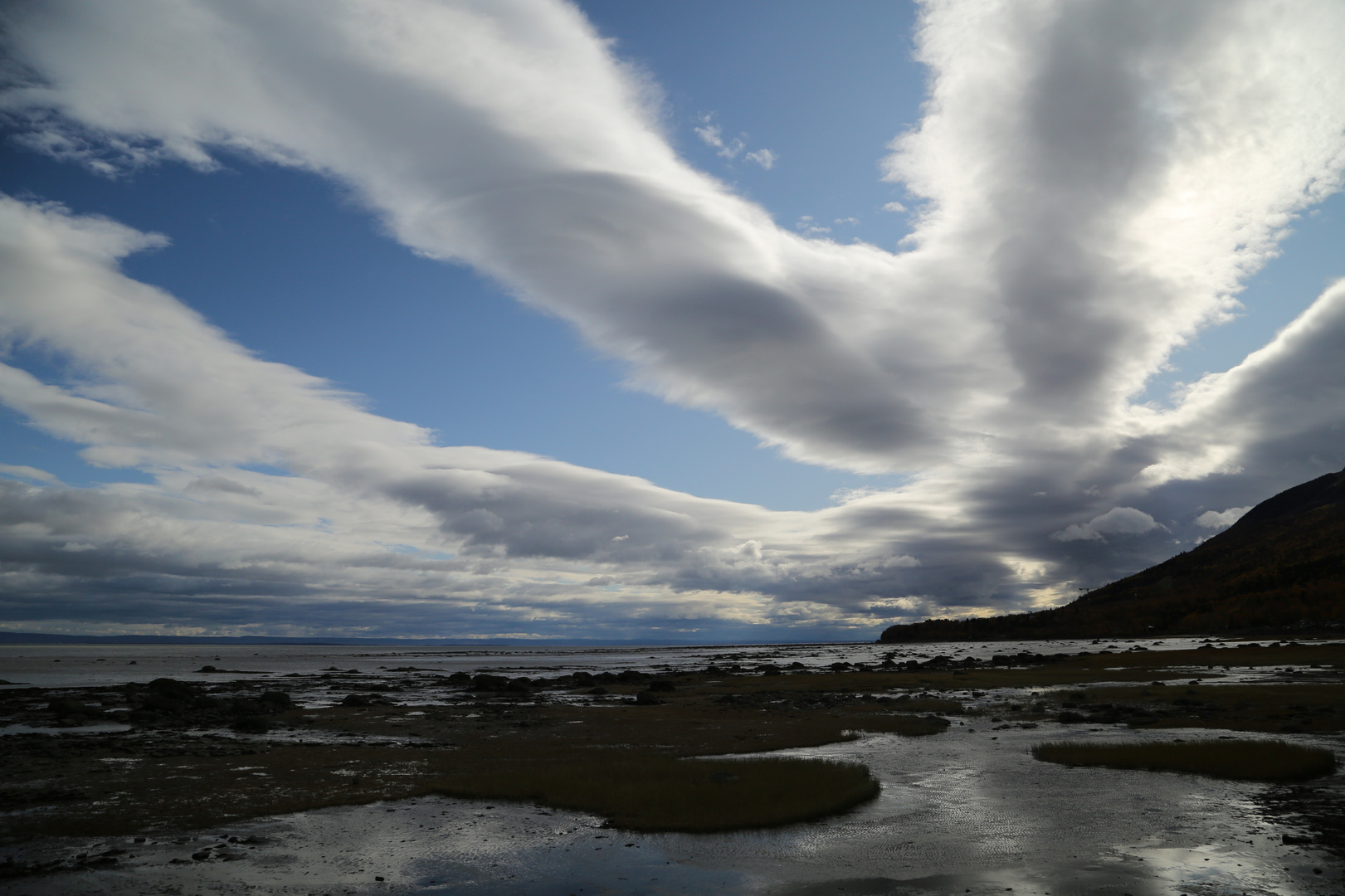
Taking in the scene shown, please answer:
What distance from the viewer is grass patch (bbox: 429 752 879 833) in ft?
59.4

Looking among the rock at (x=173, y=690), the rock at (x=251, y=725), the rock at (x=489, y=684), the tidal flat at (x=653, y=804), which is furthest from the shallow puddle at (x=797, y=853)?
the rock at (x=489, y=684)

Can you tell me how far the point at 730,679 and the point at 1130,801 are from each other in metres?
62.1

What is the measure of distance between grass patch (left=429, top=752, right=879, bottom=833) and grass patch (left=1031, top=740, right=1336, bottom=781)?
8700 mm

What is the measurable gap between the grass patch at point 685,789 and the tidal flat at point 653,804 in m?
0.11

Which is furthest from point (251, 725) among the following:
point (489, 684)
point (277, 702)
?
point (489, 684)

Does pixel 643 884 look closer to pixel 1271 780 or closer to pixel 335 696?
pixel 1271 780

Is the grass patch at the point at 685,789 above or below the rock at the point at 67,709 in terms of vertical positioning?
above

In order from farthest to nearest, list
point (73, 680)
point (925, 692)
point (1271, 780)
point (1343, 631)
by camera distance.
A: point (1343, 631) → point (73, 680) → point (925, 692) → point (1271, 780)

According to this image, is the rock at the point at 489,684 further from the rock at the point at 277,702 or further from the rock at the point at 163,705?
the rock at the point at 163,705

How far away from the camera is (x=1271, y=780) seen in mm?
20188

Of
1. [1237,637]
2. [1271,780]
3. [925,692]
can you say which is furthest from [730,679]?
[1237,637]

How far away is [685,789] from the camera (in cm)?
2066

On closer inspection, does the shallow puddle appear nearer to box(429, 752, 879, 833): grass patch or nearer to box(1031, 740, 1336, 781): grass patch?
box(429, 752, 879, 833): grass patch

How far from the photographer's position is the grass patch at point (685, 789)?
18094mm
